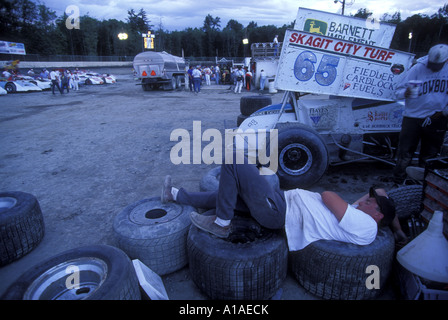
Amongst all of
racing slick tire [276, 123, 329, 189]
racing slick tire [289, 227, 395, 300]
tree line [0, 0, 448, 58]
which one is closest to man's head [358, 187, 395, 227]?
racing slick tire [289, 227, 395, 300]

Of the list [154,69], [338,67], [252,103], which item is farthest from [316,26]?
[154,69]

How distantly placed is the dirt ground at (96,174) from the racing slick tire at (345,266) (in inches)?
9.6

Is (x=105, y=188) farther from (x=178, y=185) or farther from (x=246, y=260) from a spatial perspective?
(x=246, y=260)

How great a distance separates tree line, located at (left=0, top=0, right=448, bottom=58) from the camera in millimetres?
53278

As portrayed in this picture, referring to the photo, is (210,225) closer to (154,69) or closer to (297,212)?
(297,212)

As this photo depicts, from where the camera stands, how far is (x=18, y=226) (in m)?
2.79

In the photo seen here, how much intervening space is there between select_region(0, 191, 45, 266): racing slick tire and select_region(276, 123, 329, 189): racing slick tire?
336cm

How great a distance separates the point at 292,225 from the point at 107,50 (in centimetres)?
9321

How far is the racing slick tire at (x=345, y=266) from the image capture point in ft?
7.01
